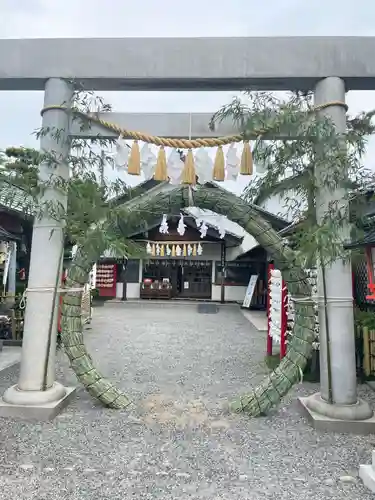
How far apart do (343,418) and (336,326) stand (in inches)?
35.4

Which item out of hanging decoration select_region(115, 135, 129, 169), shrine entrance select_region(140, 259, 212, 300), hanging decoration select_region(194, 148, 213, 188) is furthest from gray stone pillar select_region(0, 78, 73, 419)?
shrine entrance select_region(140, 259, 212, 300)

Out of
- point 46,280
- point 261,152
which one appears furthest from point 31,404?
point 261,152

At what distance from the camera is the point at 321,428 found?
4.14 m

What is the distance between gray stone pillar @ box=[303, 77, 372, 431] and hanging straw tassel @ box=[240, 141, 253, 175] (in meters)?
0.70

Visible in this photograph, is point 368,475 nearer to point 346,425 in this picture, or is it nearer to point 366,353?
point 346,425

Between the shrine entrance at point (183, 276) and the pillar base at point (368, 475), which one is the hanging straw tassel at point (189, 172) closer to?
the pillar base at point (368, 475)

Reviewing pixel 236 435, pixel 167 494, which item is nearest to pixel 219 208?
pixel 236 435

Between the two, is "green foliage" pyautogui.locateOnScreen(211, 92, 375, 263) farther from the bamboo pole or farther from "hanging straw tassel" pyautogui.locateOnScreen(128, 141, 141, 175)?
the bamboo pole

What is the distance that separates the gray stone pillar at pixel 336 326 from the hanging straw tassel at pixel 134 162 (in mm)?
1900

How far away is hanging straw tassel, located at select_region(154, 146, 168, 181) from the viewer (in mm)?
4438

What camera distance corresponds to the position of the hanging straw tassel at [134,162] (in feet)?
14.6

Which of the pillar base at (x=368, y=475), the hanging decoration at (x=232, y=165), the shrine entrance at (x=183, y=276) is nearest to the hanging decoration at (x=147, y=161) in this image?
the hanging decoration at (x=232, y=165)

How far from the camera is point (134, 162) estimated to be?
4.47 meters

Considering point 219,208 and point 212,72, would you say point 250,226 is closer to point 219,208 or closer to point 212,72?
point 219,208
